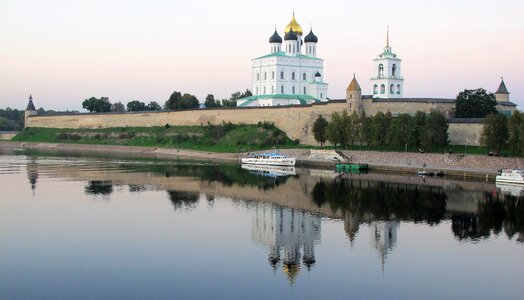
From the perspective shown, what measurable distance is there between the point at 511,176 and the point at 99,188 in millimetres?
13722

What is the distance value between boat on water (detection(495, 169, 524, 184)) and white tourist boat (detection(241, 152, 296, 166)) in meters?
11.0

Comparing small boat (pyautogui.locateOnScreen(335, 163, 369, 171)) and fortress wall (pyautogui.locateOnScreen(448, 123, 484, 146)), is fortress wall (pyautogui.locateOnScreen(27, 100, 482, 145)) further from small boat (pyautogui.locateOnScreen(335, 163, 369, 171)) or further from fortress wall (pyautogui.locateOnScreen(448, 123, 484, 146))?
small boat (pyautogui.locateOnScreen(335, 163, 369, 171))

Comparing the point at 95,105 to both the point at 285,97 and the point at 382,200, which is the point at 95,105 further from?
the point at 382,200

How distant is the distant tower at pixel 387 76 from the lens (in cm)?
4131

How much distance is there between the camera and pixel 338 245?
13.0m

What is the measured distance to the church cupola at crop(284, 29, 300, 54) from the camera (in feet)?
149

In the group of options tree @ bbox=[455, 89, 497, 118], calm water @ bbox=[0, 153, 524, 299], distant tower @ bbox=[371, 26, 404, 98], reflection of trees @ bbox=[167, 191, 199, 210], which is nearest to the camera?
calm water @ bbox=[0, 153, 524, 299]

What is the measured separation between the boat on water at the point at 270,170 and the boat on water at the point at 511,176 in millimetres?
8250

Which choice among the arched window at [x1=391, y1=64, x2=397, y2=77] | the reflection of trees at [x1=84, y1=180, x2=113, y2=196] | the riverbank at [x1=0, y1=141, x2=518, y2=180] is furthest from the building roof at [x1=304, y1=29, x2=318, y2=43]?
the reflection of trees at [x1=84, y1=180, x2=113, y2=196]

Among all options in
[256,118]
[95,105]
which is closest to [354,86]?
[256,118]

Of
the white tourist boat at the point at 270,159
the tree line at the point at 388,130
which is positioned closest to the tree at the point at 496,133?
the tree line at the point at 388,130

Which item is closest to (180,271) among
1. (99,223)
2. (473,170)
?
(99,223)

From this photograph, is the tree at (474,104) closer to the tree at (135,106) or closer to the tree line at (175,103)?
the tree line at (175,103)

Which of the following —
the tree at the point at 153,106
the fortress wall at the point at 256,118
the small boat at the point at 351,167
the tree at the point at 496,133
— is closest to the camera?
the tree at the point at 496,133
